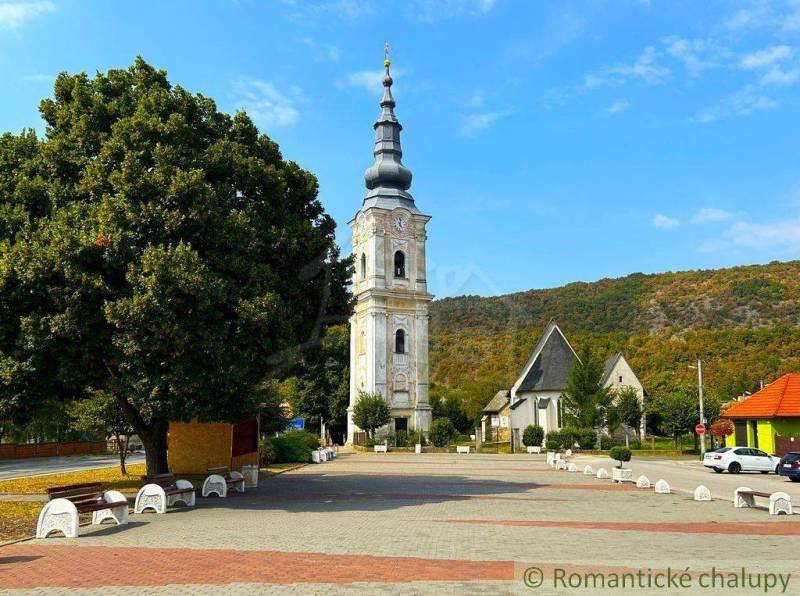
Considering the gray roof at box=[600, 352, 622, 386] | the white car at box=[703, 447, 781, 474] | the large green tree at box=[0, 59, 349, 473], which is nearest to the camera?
the large green tree at box=[0, 59, 349, 473]

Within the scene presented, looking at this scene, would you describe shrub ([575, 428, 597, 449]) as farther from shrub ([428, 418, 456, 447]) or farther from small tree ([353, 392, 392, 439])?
small tree ([353, 392, 392, 439])

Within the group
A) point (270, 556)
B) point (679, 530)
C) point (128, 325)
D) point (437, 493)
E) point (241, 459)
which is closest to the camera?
point (270, 556)

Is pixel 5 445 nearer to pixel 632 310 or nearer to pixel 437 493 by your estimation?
pixel 437 493

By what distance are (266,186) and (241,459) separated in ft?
40.0

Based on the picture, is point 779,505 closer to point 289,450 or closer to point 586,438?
point 289,450

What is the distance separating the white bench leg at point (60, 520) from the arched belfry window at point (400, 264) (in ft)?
170

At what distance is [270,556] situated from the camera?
11375mm

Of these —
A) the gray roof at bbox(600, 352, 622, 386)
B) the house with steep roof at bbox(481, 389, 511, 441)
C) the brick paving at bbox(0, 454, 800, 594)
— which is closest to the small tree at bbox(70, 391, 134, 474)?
the brick paving at bbox(0, 454, 800, 594)

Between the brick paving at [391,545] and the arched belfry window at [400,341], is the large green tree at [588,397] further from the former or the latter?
the brick paving at [391,545]

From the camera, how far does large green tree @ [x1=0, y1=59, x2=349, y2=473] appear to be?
16938 millimetres

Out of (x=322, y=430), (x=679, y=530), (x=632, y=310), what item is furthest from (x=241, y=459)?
(x=632, y=310)

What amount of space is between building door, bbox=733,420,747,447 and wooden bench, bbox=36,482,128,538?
3518 centimetres

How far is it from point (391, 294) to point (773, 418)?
109 feet

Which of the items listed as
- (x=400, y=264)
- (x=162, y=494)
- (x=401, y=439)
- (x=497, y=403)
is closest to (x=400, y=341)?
(x=400, y=264)
